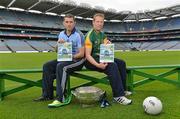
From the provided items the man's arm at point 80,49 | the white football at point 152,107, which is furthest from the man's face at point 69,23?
the white football at point 152,107

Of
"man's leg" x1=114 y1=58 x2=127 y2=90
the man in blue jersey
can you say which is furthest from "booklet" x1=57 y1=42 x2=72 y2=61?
"man's leg" x1=114 y1=58 x2=127 y2=90

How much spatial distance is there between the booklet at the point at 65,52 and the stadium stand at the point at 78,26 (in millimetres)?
50433

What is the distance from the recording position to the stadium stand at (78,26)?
6588 cm

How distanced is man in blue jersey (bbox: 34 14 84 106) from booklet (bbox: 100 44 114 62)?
1.56ft

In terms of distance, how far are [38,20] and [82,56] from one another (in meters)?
71.5

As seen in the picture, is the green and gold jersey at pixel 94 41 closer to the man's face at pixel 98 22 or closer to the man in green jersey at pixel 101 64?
the man in green jersey at pixel 101 64

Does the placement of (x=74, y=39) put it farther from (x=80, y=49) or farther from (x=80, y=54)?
(x=80, y=54)

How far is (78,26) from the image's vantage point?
273 feet

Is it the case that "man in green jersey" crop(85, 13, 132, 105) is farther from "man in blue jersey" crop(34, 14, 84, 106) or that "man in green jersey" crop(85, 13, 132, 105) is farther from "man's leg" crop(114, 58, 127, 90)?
"man in blue jersey" crop(34, 14, 84, 106)

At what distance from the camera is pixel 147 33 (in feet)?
297

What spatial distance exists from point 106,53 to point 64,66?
99 centimetres

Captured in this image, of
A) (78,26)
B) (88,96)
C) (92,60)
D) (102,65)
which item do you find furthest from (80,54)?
(78,26)

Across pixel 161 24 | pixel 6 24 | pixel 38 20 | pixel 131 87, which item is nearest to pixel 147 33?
pixel 161 24

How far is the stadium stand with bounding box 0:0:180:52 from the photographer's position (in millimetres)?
65875
